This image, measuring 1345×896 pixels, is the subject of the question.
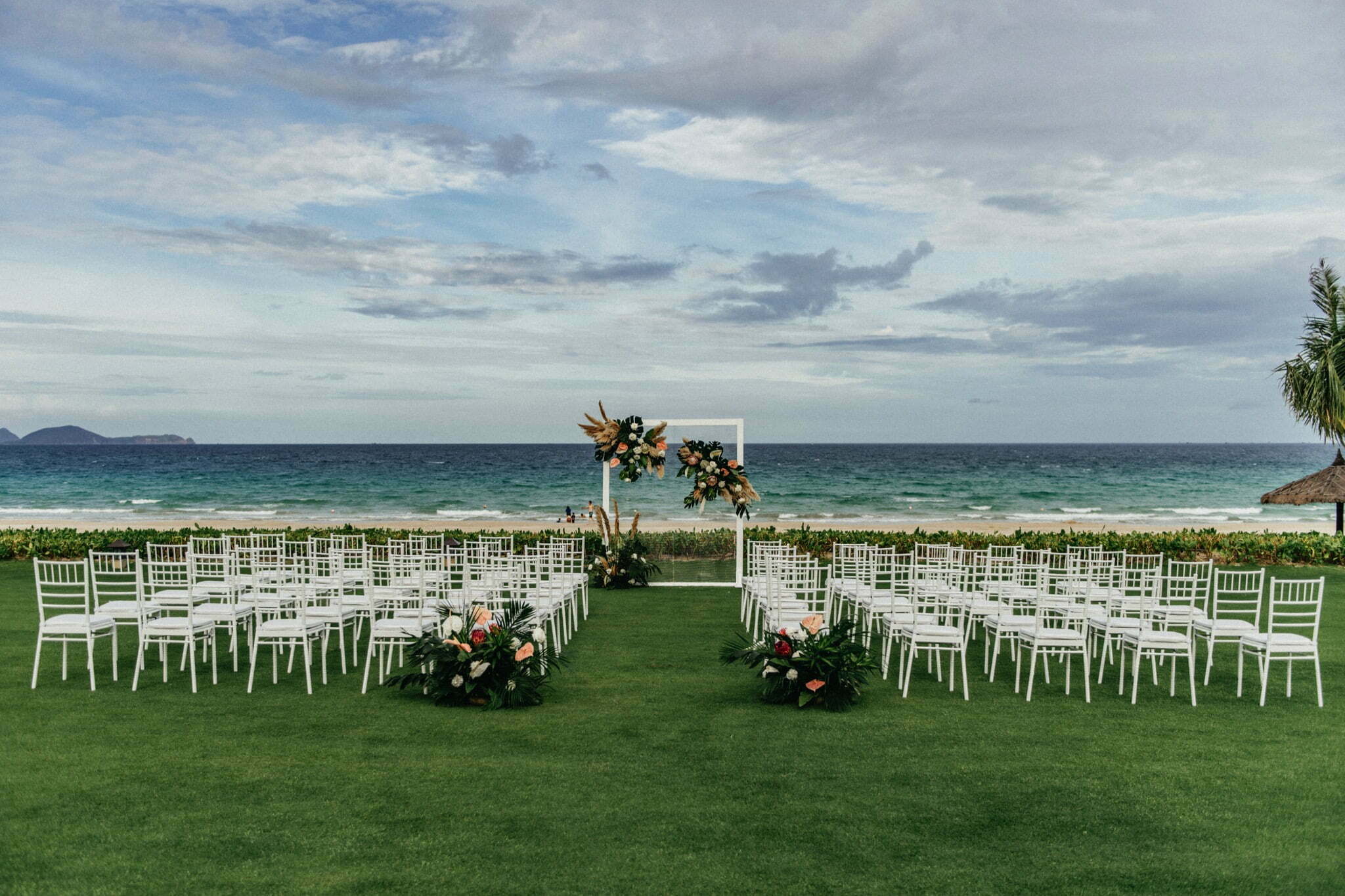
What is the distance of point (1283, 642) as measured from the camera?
21.2ft

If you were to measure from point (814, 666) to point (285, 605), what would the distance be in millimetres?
5045

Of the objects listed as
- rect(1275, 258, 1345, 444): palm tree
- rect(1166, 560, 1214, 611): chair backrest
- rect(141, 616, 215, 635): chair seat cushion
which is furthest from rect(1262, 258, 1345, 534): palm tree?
rect(141, 616, 215, 635): chair seat cushion

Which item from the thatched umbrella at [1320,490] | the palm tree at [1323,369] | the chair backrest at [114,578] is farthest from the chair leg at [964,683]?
the palm tree at [1323,369]

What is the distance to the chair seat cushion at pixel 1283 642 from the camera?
21.1 ft

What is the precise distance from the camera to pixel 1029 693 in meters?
6.50

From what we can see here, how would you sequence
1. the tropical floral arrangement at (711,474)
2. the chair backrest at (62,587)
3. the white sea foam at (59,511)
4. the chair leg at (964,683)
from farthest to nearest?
the white sea foam at (59,511)
the tropical floral arrangement at (711,474)
the chair backrest at (62,587)
the chair leg at (964,683)

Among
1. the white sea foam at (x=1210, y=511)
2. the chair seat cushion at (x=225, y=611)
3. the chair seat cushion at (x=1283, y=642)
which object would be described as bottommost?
the white sea foam at (x=1210, y=511)

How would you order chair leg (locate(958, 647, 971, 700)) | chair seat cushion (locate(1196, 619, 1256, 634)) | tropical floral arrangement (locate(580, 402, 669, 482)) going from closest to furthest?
1. chair leg (locate(958, 647, 971, 700))
2. chair seat cushion (locate(1196, 619, 1256, 634))
3. tropical floral arrangement (locate(580, 402, 669, 482))

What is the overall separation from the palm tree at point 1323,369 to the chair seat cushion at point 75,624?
19221mm

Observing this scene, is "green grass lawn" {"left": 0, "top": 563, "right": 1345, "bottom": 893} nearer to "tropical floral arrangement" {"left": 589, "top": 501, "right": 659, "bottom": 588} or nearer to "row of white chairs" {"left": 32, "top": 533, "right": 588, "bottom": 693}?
"row of white chairs" {"left": 32, "top": 533, "right": 588, "bottom": 693}

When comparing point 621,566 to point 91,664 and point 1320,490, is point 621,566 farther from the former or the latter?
point 1320,490

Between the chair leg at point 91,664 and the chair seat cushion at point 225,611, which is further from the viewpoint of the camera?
the chair seat cushion at point 225,611

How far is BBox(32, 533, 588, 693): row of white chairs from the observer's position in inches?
262

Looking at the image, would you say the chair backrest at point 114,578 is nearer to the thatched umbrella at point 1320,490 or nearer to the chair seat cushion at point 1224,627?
the chair seat cushion at point 1224,627
